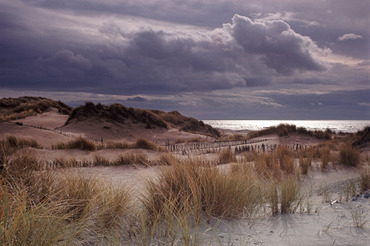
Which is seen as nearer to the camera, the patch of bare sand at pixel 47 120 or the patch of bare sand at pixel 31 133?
the patch of bare sand at pixel 31 133

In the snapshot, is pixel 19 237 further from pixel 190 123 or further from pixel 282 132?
pixel 190 123

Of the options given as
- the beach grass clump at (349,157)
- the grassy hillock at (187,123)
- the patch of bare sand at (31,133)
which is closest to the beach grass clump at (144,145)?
the patch of bare sand at (31,133)

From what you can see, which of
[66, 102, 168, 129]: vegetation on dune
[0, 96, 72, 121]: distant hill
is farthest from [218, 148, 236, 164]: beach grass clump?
[0, 96, 72, 121]: distant hill

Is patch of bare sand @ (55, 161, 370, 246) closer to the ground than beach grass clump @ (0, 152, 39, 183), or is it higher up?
closer to the ground

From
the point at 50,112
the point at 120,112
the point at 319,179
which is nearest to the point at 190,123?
the point at 120,112

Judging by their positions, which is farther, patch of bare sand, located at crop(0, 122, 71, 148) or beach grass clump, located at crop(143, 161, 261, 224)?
patch of bare sand, located at crop(0, 122, 71, 148)

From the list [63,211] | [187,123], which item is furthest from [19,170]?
[187,123]

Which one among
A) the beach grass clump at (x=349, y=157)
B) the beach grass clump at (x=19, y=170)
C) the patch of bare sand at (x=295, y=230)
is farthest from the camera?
the beach grass clump at (x=349, y=157)

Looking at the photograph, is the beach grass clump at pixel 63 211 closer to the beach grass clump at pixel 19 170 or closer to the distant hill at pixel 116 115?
the beach grass clump at pixel 19 170

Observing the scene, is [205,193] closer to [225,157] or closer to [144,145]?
[225,157]

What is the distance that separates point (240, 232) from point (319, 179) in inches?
159

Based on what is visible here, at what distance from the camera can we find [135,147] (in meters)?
10.9

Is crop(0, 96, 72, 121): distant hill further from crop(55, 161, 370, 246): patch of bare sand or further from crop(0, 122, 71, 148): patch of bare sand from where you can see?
crop(55, 161, 370, 246): patch of bare sand

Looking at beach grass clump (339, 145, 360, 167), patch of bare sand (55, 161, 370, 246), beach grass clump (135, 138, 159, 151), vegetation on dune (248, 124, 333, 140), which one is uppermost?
vegetation on dune (248, 124, 333, 140)
